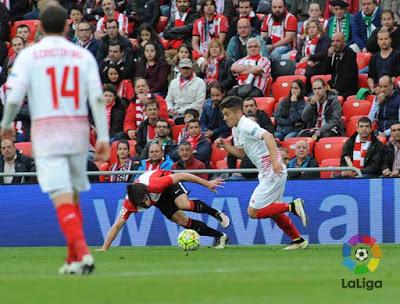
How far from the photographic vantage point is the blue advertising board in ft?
60.6

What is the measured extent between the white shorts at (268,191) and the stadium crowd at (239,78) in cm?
240

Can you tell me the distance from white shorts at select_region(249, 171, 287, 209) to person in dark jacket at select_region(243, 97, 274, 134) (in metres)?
3.84

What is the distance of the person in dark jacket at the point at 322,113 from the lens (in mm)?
20547

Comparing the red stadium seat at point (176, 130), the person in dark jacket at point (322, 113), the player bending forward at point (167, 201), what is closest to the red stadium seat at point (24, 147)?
the red stadium seat at point (176, 130)

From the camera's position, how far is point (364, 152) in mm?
19172

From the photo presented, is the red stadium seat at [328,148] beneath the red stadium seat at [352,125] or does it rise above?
beneath

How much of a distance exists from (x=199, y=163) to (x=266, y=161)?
3754 millimetres

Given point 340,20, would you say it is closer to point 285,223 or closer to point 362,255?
point 285,223

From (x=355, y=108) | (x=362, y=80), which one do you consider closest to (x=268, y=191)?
(x=355, y=108)

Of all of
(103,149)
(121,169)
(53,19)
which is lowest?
(121,169)

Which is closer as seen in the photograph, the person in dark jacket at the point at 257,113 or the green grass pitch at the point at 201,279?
the green grass pitch at the point at 201,279

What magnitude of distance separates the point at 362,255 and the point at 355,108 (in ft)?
22.8

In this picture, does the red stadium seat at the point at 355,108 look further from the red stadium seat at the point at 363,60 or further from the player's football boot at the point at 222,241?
the player's football boot at the point at 222,241

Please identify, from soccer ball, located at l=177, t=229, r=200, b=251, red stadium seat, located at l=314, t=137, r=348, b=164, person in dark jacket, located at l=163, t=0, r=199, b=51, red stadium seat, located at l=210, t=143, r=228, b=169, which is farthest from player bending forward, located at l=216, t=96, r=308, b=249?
person in dark jacket, located at l=163, t=0, r=199, b=51
